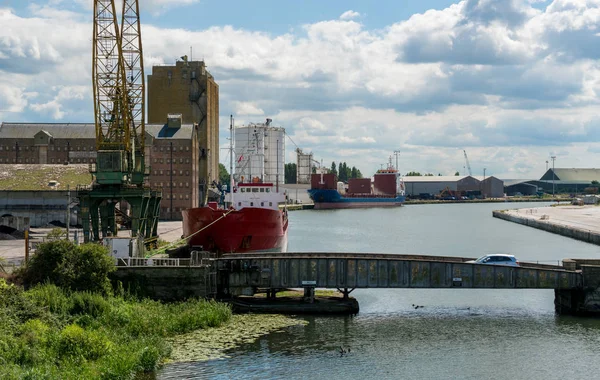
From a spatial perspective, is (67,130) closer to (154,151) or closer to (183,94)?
(154,151)

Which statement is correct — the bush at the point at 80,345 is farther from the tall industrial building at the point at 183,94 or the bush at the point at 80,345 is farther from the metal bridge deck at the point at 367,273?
the tall industrial building at the point at 183,94

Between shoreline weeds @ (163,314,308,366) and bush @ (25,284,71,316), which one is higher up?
bush @ (25,284,71,316)

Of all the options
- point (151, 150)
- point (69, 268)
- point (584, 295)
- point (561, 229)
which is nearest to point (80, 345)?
point (69, 268)

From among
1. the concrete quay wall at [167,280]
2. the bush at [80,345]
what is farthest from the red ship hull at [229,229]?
the bush at [80,345]

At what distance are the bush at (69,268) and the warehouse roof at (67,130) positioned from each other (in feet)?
246

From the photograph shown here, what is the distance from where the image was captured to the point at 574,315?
42.2 meters

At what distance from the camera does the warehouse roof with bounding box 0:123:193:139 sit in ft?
377

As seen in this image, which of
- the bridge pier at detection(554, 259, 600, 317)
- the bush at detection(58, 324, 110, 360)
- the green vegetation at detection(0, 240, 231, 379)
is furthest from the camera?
the bridge pier at detection(554, 259, 600, 317)

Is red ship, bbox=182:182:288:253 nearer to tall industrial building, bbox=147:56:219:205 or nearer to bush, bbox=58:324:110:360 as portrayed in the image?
bush, bbox=58:324:110:360

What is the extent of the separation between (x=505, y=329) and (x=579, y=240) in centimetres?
Result: 6339

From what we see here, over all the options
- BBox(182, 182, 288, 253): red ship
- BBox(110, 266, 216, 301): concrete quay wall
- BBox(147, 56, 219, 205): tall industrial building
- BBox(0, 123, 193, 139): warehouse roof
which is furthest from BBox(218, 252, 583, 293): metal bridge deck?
BBox(147, 56, 219, 205): tall industrial building

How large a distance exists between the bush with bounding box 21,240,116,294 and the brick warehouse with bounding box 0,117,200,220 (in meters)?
69.0

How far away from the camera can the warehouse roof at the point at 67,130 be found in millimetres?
114938

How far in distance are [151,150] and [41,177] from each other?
93.4 ft
